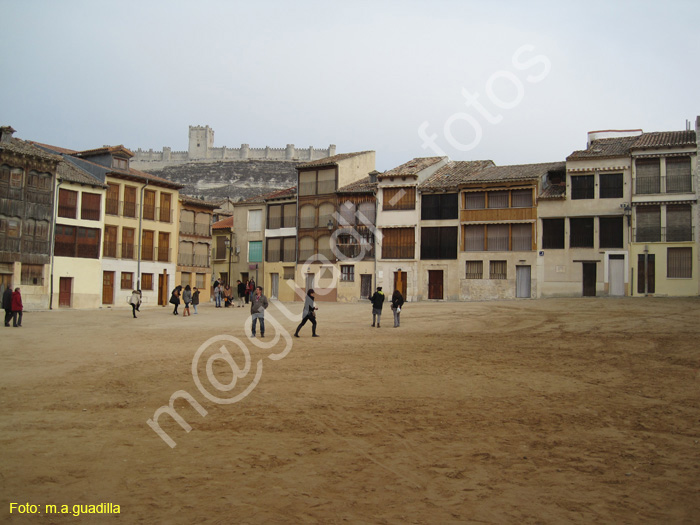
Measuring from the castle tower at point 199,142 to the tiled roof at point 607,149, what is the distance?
119454 mm

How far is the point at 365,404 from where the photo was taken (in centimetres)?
1185

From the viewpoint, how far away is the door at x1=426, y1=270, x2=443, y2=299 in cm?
4538

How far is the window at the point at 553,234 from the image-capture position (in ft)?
134

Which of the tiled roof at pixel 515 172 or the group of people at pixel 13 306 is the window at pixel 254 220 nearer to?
the tiled roof at pixel 515 172

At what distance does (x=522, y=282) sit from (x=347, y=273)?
1374 cm

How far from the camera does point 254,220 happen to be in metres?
56.3

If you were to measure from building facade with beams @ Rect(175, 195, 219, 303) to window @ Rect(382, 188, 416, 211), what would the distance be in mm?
16996

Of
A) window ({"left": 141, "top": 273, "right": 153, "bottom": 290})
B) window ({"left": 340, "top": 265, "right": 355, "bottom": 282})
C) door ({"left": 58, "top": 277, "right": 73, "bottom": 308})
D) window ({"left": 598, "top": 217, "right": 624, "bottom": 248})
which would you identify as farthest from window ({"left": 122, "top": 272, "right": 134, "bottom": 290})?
window ({"left": 598, "top": 217, "right": 624, "bottom": 248})

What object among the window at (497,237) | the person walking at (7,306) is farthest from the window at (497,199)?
the person walking at (7,306)

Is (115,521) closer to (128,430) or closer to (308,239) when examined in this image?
(128,430)

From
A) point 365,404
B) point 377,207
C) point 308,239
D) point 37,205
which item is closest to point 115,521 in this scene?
point 365,404

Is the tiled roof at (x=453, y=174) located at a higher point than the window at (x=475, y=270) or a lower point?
higher

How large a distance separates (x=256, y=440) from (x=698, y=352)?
12729mm

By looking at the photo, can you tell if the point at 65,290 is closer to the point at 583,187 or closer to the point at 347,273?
the point at 347,273
